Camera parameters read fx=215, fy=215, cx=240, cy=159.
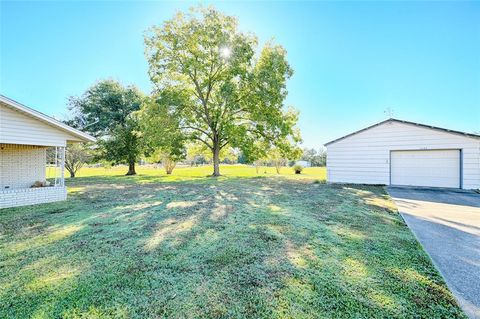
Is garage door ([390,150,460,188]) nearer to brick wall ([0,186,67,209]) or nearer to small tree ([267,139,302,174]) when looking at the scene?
small tree ([267,139,302,174])

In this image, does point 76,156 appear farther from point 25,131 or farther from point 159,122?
point 25,131

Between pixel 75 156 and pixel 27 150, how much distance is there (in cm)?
1026

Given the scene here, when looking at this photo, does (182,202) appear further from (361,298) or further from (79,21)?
(79,21)

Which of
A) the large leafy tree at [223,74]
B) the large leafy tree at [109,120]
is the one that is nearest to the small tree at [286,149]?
the large leafy tree at [223,74]

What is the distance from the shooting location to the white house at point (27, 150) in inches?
282

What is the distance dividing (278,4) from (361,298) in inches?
524

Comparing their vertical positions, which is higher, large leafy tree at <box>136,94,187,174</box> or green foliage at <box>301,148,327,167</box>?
large leafy tree at <box>136,94,187,174</box>

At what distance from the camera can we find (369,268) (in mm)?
2814

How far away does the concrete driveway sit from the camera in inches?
94.0

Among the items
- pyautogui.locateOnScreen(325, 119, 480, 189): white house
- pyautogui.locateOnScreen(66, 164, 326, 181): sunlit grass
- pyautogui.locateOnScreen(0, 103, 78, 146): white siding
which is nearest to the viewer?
pyautogui.locateOnScreen(0, 103, 78, 146): white siding

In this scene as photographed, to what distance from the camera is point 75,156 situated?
19172 millimetres

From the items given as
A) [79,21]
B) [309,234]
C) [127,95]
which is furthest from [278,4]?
[127,95]

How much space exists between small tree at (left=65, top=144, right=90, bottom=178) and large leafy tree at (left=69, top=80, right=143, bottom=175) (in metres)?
1.40

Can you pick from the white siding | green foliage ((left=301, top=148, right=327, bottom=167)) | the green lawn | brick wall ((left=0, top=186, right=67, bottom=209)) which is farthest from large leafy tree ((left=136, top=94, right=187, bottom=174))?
green foliage ((left=301, top=148, right=327, bottom=167))
